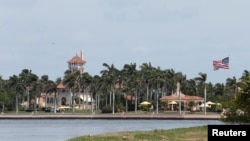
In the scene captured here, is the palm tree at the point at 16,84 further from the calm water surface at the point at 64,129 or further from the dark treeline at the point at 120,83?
the calm water surface at the point at 64,129

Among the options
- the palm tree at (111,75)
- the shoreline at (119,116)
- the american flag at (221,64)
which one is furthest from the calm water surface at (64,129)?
the palm tree at (111,75)

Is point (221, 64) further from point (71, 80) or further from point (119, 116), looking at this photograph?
point (71, 80)

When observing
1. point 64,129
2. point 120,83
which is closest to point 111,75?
point 120,83

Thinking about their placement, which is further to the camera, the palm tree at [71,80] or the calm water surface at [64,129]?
the palm tree at [71,80]

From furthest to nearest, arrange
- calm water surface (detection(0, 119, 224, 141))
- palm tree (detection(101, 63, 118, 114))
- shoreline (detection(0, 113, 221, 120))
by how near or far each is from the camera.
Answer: palm tree (detection(101, 63, 118, 114)) → shoreline (detection(0, 113, 221, 120)) → calm water surface (detection(0, 119, 224, 141))

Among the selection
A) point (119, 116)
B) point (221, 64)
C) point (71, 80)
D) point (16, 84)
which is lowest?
point (119, 116)

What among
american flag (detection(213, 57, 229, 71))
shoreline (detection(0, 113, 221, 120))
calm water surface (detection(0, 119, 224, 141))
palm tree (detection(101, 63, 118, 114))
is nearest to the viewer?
calm water surface (detection(0, 119, 224, 141))

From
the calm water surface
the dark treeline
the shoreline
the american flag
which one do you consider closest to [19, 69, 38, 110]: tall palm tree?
the dark treeline

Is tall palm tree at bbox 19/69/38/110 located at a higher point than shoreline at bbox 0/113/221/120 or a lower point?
higher

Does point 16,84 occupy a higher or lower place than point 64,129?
higher

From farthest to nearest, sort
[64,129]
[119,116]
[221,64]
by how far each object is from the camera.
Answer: [119,116]
[64,129]
[221,64]

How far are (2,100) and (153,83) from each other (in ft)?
129

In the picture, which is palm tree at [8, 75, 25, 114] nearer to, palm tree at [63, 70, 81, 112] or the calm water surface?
palm tree at [63, 70, 81, 112]

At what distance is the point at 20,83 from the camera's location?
611 ft
